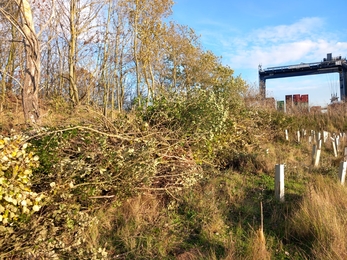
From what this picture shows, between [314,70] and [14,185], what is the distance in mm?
36302

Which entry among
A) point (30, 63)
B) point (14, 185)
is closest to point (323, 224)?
point (14, 185)

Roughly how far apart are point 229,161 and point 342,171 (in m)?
2.56

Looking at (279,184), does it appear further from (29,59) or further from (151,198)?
(29,59)

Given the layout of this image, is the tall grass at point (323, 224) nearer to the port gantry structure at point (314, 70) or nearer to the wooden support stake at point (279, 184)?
the wooden support stake at point (279, 184)

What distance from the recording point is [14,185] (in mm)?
2564

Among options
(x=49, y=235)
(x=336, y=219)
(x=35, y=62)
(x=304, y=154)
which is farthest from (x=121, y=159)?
(x=304, y=154)

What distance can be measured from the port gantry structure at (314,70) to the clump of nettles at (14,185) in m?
30.2

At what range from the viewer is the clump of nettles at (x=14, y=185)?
245cm

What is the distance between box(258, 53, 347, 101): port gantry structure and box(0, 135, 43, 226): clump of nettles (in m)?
30.2

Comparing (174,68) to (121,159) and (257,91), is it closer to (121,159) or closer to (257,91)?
(257,91)

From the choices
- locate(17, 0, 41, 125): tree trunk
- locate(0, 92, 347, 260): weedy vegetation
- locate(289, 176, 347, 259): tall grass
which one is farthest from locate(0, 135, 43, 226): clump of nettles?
locate(17, 0, 41, 125): tree trunk

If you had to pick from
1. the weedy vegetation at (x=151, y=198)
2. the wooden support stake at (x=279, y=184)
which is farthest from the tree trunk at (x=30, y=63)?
the wooden support stake at (x=279, y=184)

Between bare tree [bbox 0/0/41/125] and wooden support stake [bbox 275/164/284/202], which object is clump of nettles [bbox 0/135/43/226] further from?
bare tree [bbox 0/0/41/125]

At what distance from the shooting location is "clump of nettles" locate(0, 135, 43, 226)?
2445 millimetres
